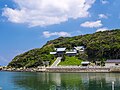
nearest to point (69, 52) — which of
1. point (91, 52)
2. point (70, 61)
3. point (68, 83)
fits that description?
point (70, 61)

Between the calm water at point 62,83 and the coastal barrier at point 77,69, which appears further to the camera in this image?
the coastal barrier at point 77,69

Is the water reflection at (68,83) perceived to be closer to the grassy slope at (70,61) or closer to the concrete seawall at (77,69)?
the concrete seawall at (77,69)

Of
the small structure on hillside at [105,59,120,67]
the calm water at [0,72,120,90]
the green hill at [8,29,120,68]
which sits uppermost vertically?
the green hill at [8,29,120,68]

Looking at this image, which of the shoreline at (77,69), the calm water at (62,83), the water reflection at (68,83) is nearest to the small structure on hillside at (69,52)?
the shoreline at (77,69)

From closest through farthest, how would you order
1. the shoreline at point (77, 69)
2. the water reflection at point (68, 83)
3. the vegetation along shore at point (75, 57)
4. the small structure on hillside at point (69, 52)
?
the water reflection at point (68, 83) → the shoreline at point (77, 69) → the vegetation along shore at point (75, 57) → the small structure on hillside at point (69, 52)

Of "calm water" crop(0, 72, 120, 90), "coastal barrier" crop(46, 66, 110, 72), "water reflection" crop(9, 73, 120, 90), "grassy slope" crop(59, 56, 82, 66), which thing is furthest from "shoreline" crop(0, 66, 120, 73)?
"water reflection" crop(9, 73, 120, 90)

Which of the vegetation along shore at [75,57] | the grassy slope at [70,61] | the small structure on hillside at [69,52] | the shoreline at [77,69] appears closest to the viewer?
the shoreline at [77,69]

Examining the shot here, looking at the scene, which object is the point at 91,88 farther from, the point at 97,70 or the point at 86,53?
the point at 86,53

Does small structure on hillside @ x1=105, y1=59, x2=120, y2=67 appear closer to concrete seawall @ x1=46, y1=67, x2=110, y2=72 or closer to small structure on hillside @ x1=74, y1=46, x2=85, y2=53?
concrete seawall @ x1=46, y1=67, x2=110, y2=72

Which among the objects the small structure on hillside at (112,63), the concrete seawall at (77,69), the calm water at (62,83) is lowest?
the calm water at (62,83)

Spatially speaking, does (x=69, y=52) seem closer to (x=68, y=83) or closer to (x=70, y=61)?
(x=70, y=61)

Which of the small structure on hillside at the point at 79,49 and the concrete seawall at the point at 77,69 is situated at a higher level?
the small structure on hillside at the point at 79,49

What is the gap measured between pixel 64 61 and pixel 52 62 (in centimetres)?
534

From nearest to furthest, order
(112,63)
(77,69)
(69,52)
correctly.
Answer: (112,63) → (77,69) → (69,52)
